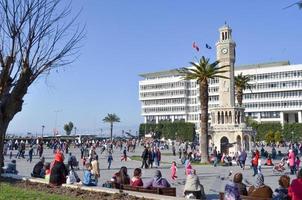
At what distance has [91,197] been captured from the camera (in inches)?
433

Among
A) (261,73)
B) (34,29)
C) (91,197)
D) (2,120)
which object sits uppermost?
(261,73)

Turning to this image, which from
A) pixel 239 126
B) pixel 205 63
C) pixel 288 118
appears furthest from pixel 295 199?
pixel 288 118

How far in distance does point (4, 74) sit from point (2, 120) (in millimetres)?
1363

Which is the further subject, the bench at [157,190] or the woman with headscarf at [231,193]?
the bench at [157,190]

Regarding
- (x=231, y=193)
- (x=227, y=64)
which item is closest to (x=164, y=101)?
(x=227, y=64)

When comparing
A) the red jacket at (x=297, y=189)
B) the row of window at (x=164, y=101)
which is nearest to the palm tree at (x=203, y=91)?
the red jacket at (x=297, y=189)

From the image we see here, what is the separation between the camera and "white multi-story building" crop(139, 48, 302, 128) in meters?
113

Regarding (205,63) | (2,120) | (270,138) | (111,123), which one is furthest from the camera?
(111,123)

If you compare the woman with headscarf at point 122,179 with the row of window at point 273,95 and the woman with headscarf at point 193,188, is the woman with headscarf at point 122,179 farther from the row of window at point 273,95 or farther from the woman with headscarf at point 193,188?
the row of window at point 273,95

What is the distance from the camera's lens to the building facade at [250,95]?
113 metres

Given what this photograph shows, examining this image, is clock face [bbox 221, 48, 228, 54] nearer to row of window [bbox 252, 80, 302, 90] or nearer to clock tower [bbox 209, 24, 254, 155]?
clock tower [bbox 209, 24, 254, 155]

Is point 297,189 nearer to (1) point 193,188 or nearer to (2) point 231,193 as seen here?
(2) point 231,193

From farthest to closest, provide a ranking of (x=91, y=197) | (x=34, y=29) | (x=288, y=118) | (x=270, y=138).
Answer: (x=288, y=118) → (x=270, y=138) → (x=34, y=29) → (x=91, y=197)

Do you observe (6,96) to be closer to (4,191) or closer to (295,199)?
(4,191)
